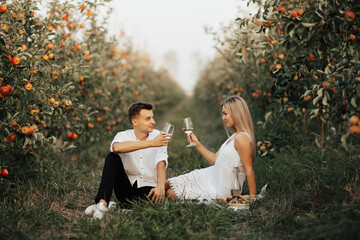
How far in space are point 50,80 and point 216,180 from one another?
2.04 m

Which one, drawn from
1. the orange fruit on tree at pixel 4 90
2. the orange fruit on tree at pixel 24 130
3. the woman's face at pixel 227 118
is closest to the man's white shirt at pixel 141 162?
the woman's face at pixel 227 118

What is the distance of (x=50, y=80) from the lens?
3.71 meters

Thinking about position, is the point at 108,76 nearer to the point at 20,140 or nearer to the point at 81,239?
the point at 20,140

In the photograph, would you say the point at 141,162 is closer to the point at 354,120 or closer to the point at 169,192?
the point at 169,192

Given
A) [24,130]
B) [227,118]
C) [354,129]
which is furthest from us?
[227,118]

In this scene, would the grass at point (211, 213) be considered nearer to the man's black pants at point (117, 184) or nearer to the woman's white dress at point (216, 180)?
the man's black pants at point (117, 184)

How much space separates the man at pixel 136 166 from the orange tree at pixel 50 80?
67cm

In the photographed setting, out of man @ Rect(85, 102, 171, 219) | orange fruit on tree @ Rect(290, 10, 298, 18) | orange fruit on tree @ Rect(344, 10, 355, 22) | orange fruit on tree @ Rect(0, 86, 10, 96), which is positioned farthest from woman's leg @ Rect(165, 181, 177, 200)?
orange fruit on tree @ Rect(344, 10, 355, 22)

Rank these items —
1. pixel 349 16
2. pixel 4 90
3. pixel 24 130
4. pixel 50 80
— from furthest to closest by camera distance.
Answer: pixel 50 80 < pixel 24 130 < pixel 4 90 < pixel 349 16

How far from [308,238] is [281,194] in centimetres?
81

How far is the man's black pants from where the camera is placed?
301 centimetres

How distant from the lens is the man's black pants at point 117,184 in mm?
3014

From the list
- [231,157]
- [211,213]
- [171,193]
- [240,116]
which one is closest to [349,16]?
[240,116]

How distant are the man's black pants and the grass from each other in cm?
11
